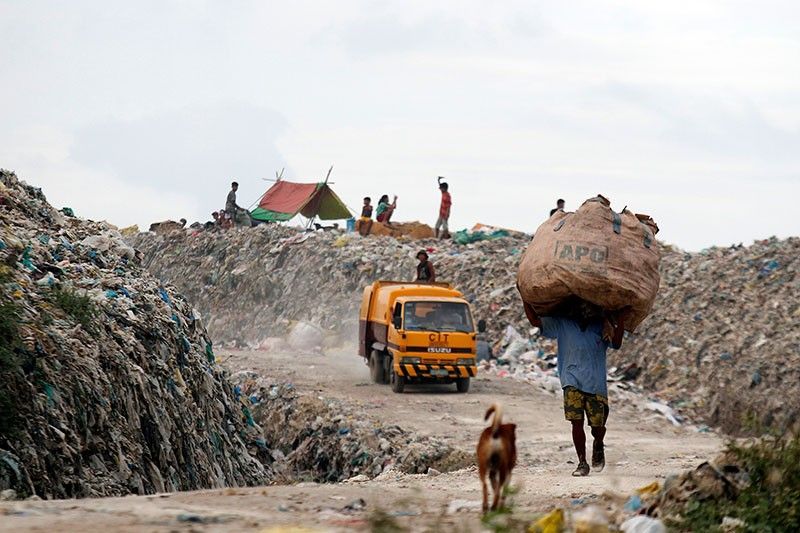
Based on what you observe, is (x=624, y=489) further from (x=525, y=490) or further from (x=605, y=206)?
(x=605, y=206)

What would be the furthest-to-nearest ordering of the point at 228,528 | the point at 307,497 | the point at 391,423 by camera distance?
the point at 391,423 → the point at 307,497 → the point at 228,528

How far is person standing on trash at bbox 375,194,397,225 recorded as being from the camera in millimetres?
37791

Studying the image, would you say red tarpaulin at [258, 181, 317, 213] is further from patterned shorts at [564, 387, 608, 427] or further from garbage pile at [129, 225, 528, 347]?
patterned shorts at [564, 387, 608, 427]

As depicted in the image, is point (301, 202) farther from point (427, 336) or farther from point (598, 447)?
point (598, 447)

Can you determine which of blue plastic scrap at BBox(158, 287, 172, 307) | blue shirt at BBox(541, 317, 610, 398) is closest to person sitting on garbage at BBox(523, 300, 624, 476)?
blue shirt at BBox(541, 317, 610, 398)

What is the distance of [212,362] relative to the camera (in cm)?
1470

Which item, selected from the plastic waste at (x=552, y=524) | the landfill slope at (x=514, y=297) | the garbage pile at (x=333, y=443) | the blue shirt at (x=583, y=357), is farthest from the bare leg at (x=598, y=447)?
the landfill slope at (x=514, y=297)

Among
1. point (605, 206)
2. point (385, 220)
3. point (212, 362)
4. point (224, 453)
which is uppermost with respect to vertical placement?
point (385, 220)

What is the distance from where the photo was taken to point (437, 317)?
802 inches

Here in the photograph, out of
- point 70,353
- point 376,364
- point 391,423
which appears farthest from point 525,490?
point 376,364

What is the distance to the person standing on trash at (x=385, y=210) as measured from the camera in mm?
37791

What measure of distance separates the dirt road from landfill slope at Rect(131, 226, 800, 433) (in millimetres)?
2988

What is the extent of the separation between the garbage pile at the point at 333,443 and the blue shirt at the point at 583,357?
→ 5.19 meters

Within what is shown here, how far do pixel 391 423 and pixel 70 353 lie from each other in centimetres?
793
